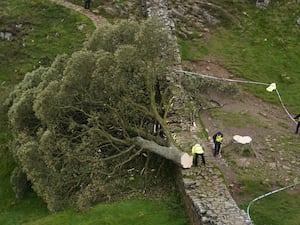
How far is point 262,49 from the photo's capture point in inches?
1614

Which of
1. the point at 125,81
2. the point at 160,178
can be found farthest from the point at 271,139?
the point at 125,81

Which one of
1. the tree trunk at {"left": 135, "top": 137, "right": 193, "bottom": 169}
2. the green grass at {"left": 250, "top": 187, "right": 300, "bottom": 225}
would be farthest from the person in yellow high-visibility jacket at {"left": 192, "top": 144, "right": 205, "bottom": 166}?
the green grass at {"left": 250, "top": 187, "right": 300, "bottom": 225}

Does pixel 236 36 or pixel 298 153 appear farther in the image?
pixel 236 36

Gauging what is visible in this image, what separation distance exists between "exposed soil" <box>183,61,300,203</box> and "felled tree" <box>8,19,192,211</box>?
12.8 ft

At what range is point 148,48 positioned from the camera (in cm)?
2842

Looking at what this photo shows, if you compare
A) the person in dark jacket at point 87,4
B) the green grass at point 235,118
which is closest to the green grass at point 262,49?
the green grass at point 235,118

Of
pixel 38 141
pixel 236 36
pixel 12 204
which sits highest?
pixel 236 36

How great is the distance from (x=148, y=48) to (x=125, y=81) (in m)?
2.16

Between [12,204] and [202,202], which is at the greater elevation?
[202,202]

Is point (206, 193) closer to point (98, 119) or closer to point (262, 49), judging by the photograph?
point (98, 119)

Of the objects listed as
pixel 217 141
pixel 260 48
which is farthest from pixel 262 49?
pixel 217 141

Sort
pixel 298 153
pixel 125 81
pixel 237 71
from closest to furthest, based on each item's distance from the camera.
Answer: pixel 125 81 → pixel 298 153 → pixel 237 71

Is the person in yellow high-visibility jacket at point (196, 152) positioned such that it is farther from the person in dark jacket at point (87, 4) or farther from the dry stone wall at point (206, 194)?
the person in dark jacket at point (87, 4)

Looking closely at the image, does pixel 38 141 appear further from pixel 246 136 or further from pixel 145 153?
pixel 246 136
